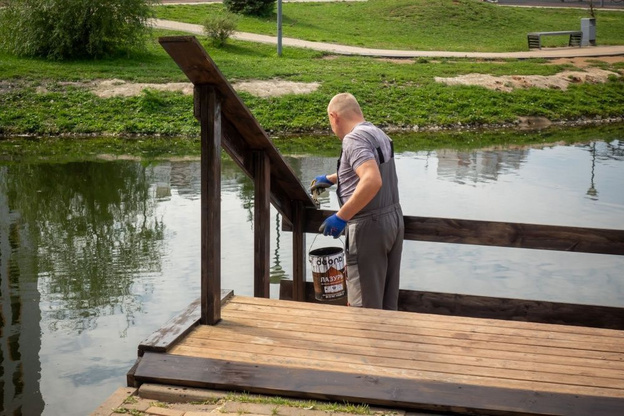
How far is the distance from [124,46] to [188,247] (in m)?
18.7

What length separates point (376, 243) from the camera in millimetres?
5918

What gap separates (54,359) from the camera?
286 inches

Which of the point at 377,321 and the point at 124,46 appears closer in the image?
the point at 377,321

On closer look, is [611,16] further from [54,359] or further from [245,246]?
[54,359]

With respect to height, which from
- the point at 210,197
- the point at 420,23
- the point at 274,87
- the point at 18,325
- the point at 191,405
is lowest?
the point at 18,325

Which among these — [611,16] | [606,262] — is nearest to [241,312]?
[606,262]

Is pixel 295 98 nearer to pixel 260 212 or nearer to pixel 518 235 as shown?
pixel 260 212

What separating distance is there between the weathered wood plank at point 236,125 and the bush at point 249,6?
101 feet

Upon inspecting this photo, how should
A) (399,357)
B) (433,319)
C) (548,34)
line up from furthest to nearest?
(548,34), (433,319), (399,357)

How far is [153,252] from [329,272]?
446 cm

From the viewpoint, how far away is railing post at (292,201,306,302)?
725 centimetres

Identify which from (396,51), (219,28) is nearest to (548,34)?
(396,51)

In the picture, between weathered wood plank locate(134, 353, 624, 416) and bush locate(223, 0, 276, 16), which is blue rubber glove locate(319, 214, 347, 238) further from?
bush locate(223, 0, 276, 16)

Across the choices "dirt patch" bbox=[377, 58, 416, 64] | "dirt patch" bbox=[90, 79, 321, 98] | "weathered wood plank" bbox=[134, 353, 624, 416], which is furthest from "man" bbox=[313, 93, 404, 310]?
"dirt patch" bbox=[377, 58, 416, 64]
